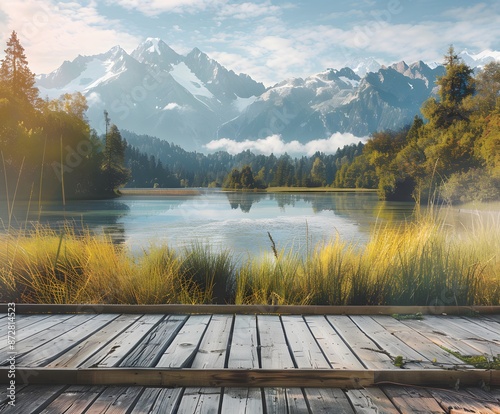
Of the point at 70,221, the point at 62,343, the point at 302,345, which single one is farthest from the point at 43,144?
the point at 302,345

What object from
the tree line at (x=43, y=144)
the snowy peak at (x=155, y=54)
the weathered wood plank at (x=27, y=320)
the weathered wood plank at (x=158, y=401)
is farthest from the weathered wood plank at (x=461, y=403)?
the snowy peak at (x=155, y=54)

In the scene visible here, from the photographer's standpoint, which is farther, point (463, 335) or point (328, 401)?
point (463, 335)

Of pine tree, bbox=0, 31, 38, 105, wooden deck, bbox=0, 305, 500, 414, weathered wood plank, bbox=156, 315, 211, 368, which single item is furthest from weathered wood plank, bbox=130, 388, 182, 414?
pine tree, bbox=0, 31, 38, 105

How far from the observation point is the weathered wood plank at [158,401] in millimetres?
1873

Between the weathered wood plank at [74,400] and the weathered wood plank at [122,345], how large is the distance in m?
0.14

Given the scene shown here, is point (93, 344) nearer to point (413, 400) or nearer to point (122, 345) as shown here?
point (122, 345)

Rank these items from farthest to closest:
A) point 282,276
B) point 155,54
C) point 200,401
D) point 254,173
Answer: point 155,54
point 254,173
point 282,276
point 200,401

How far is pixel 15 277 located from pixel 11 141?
2754 cm

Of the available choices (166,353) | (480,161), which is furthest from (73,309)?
(480,161)

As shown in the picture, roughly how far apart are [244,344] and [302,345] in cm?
33

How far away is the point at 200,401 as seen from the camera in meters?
1.96

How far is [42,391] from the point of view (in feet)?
6.76

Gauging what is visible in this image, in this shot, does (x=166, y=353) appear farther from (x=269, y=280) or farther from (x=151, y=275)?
(x=269, y=280)

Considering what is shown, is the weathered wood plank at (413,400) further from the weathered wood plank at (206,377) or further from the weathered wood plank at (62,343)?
the weathered wood plank at (62,343)
